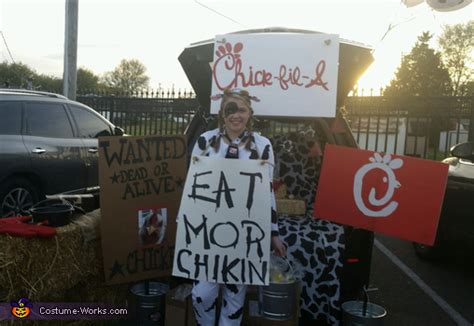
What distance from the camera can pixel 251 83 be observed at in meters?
3.58

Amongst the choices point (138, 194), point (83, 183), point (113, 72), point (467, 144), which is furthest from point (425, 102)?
point (113, 72)

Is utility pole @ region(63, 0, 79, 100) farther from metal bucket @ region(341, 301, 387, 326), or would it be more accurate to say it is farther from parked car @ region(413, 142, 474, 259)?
metal bucket @ region(341, 301, 387, 326)

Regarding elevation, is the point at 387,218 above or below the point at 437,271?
above

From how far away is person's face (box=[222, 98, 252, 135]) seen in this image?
→ 115 inches

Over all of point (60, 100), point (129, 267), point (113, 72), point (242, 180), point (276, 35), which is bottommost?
point (129, 267)

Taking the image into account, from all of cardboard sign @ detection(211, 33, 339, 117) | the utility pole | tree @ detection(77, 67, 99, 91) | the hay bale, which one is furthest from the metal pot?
tree @ detection(77, 67, 99, 91)

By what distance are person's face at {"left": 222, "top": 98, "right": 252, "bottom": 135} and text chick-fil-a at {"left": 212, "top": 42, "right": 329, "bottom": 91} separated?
2.14 feet

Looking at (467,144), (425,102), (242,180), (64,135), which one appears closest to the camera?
(242,180)

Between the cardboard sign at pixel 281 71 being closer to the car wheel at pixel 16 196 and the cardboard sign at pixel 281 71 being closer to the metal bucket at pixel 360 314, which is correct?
the metal bucket at pixel 360 314

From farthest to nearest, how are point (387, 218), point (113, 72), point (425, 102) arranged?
point (113, 72), point (425, 102), point (387, 218)

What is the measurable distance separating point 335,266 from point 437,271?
2.43 m

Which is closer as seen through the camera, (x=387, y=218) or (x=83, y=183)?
(x=387, y=218)

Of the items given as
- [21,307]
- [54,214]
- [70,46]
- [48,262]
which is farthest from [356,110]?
[21,307]

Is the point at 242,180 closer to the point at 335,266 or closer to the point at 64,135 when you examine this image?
the point at 335,266
